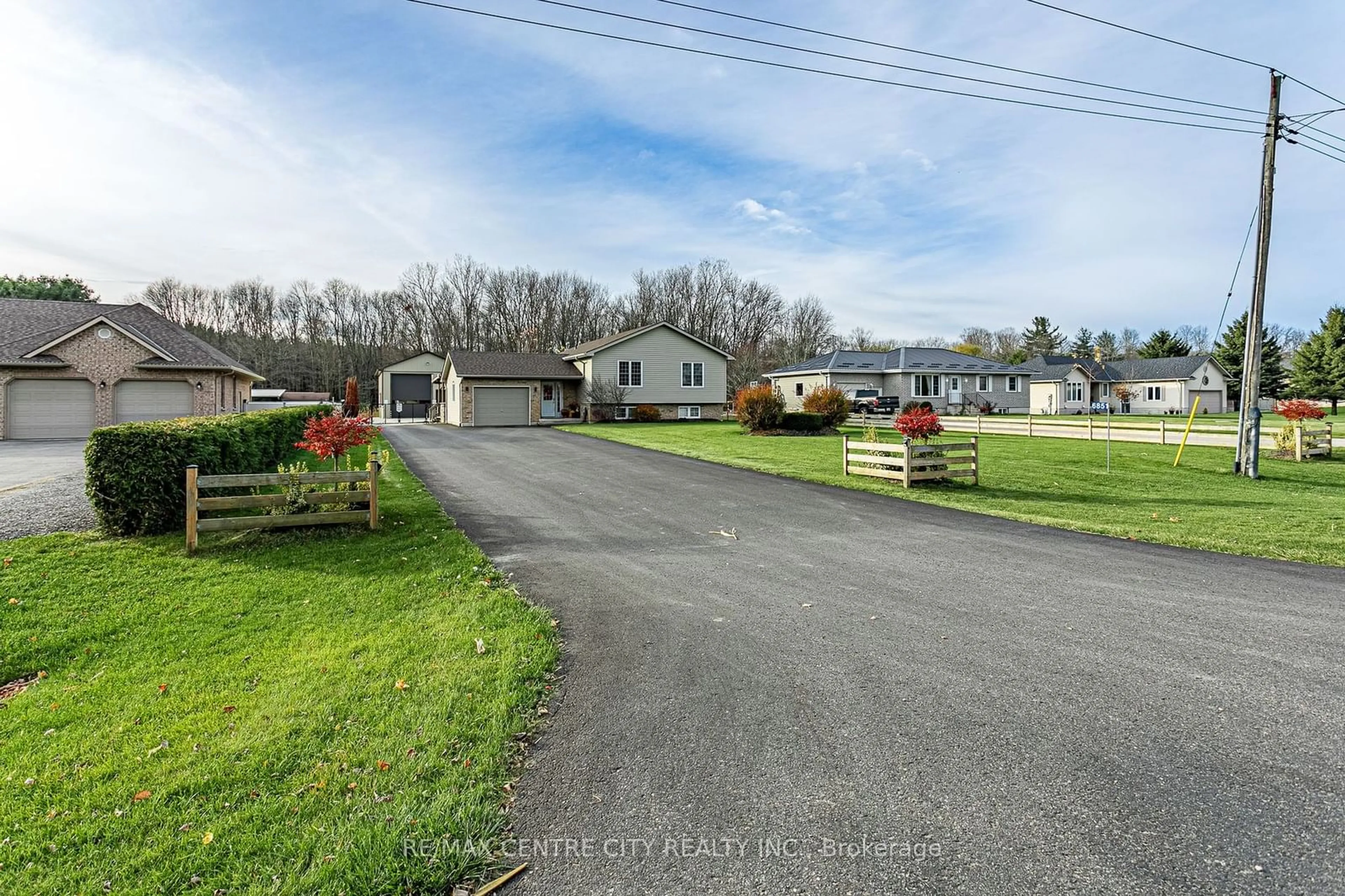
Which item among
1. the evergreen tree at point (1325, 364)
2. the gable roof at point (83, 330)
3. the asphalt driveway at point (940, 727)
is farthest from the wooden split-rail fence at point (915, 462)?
the evergreen tree at point (1325, 364)

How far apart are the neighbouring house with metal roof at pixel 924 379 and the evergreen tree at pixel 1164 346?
66.8 feet

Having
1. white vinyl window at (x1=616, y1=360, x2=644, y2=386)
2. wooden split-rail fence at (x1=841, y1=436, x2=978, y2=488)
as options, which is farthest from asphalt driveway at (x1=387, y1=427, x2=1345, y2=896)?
white vinyl window at (x1=616, y1=360, x2=644, y2=386)

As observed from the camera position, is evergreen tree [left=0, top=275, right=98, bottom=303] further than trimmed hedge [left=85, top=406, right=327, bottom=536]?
Yes

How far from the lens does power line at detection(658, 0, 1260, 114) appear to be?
10.7 meters

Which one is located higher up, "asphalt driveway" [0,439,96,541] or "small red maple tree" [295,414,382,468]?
"small red maple tree" [295,414,382,468]

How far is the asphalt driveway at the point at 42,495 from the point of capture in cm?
808

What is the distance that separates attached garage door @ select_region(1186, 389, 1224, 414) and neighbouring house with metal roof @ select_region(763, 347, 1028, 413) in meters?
13.2

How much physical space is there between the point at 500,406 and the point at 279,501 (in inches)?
1099

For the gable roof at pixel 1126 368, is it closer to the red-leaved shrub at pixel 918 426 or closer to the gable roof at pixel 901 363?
the gable roof at pixel 901 363

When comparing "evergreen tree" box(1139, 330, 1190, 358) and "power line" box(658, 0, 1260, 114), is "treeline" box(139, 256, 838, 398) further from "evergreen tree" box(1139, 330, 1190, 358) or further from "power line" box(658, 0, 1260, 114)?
"power line" box(658, 0, 1260, 114)

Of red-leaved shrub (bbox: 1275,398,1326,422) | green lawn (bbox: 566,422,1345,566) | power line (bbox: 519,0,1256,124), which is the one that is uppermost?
power line (bbox: 519,0,1256,124)

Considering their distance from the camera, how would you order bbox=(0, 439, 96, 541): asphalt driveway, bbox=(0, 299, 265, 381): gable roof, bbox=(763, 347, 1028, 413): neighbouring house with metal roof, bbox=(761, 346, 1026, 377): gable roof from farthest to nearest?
bbox=(761, 346, 1026, 377): gable roof, bbox=(763, 347, 1028, 413): neighbouring house with metal roof, bbox=(0, 299, 265, 381): gable roof, bbox=(0, 439, 96, 541): asphalt driveway

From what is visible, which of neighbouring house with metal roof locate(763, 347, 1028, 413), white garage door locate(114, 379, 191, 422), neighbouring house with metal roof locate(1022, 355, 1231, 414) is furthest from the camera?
neighbouring house with metal roof locate(1022, 355, 1231, 414)

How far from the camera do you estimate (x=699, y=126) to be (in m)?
15.9
